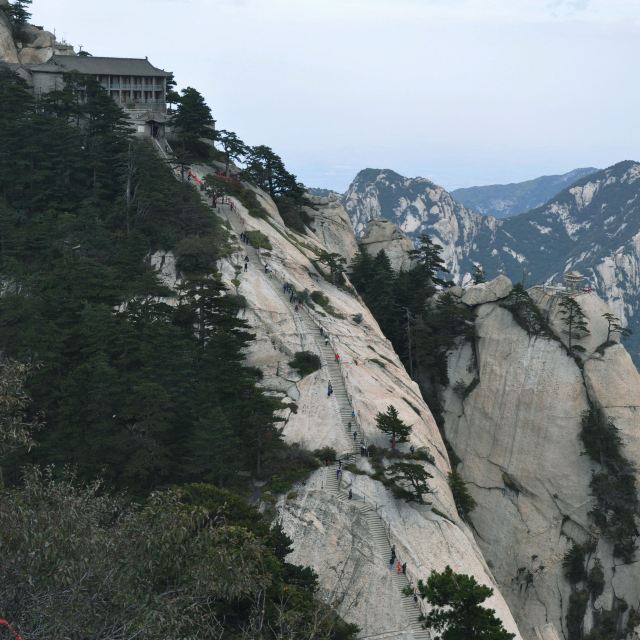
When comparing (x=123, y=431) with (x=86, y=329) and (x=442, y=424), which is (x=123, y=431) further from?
(x=442, y=424)

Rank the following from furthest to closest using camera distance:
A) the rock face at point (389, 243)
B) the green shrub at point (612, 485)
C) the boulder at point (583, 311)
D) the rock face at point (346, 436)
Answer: the rock face at point (389, 243) < the boulder at point (583, 311) < the green shrub at point (612, 485) < the rock face at point (346, 436)

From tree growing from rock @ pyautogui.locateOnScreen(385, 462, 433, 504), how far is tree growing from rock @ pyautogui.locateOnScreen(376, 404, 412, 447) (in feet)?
9.41

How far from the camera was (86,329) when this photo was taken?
47594 millimetres

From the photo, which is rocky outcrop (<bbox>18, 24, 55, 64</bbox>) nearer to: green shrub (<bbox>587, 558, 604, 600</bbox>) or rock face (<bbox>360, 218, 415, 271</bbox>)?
rock face (<bbox>360, 218, 415, 271</bbox>)

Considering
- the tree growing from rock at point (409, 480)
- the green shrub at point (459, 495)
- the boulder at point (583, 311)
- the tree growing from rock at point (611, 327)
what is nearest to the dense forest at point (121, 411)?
the tree growing from rock at point (409, 480)

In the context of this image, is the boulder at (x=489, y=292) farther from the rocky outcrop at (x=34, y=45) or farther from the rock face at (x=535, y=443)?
the rocky outcrop at (x=34, y=45)

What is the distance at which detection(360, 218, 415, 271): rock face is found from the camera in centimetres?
8812

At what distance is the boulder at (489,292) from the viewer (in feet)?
239

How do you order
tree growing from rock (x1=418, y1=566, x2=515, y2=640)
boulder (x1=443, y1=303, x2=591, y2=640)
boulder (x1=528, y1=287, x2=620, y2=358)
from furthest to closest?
1. boulder (x1=528, y1=287, x2=620, y2=358)
2. boulder (x1=443, y1=303, x2=591, y2=640)
3. tree growing from rock (x1=418, y1=566, x2=515, y2=640)

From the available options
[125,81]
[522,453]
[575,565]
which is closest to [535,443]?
[522,453]

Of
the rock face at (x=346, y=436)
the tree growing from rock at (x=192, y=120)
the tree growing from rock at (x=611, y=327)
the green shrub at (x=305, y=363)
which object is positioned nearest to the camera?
the rock face at (x=346, y=436)

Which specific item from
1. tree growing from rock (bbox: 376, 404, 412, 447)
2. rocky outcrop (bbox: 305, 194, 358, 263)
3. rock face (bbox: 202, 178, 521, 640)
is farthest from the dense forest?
rocky outcrop (bbox: 305, 194, 358, 263)

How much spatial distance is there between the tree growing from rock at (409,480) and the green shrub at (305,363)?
37.4 ft

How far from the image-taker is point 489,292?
73500mm
